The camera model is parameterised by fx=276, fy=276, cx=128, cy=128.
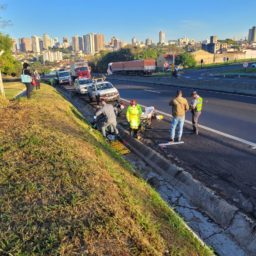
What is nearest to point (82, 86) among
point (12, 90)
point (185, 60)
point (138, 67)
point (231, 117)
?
point (12, 90)

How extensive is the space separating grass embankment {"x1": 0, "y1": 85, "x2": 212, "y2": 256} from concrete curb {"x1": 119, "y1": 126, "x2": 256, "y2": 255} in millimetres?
772

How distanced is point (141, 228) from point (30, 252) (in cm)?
152

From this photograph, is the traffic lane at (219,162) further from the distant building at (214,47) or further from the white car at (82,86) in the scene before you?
the distant building at (214,47)

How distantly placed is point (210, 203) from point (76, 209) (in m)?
2.80

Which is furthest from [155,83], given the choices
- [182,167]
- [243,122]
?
[182,167]

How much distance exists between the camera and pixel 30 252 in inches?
129

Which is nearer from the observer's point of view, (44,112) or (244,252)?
(244,252)

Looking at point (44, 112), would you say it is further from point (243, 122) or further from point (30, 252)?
point (30, 252)

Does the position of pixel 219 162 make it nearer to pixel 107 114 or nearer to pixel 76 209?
pixel 76 209

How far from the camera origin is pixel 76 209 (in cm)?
417

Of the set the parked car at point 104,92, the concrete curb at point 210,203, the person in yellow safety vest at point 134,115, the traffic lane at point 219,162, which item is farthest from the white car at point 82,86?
the concrete curb at point 210,203

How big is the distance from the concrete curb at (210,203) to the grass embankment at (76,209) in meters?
0.77

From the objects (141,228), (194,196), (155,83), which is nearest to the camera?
(141,228)

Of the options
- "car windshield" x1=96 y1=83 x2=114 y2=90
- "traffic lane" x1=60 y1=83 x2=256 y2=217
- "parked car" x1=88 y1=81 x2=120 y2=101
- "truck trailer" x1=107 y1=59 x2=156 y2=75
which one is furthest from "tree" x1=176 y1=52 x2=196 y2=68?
"traffic lane" x1=60 y1=83 x2=256 y2=217
